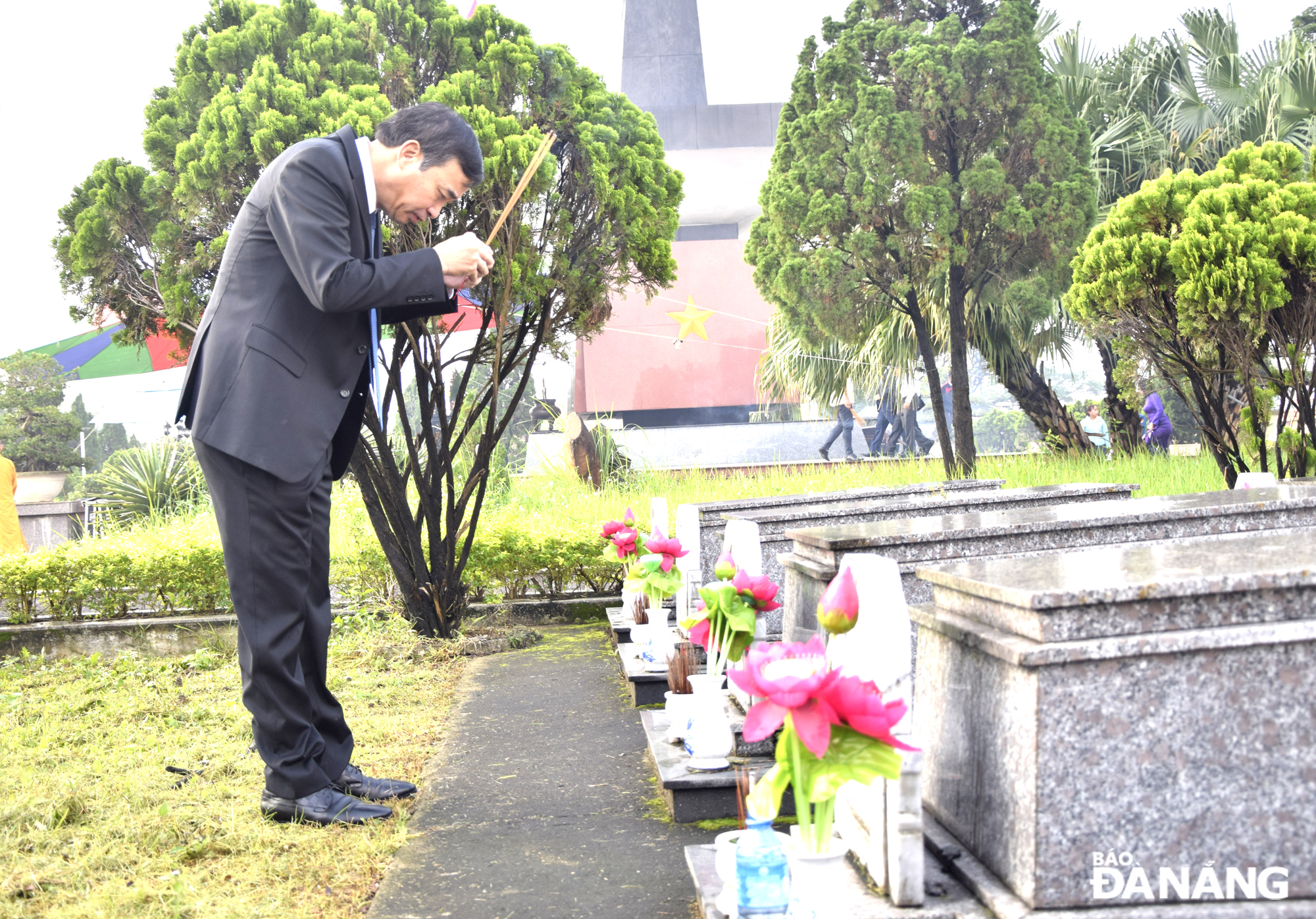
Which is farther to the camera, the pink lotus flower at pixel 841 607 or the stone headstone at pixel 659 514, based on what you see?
the stone headstone at pixel 659 514

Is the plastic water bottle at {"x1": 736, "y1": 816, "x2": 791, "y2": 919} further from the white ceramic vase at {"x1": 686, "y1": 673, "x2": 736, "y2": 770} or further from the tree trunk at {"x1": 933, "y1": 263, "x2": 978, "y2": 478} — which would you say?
the tree trunk at {"x1": 933, "y1": 263, "x2": 978, "y2": 478}

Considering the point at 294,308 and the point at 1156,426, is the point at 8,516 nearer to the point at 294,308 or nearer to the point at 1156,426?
the point at 294,308

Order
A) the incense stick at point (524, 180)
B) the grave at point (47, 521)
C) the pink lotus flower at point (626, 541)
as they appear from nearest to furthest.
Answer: the incense stick at point (524, 180) → the pink lotus flower at point (626, 541) → the grave at point (47, 521)

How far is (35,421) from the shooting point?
59.3ft

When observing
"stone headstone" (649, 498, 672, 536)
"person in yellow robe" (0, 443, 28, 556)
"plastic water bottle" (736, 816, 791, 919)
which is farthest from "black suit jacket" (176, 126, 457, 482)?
"person in yellow robe" (0, 443, 28, 556)

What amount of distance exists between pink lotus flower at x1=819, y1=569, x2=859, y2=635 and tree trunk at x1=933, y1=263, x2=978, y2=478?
8.34m

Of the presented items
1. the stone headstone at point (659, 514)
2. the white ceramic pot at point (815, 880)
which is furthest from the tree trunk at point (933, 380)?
the white ceramic pot at point (815, 880)

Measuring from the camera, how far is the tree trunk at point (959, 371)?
32.1 feet

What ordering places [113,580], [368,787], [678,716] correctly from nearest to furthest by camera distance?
[368,787] < [678,716] < [113,580]

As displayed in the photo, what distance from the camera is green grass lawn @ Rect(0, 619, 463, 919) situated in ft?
7.48

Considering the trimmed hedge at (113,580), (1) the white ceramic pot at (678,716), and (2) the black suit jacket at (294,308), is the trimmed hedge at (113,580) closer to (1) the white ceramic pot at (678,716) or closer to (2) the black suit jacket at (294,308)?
(2) the black suit jacket at (294,308)

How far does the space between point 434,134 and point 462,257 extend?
395mm

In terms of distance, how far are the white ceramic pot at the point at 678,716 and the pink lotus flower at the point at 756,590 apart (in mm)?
464

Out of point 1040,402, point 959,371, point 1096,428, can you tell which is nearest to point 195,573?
point 959,371
